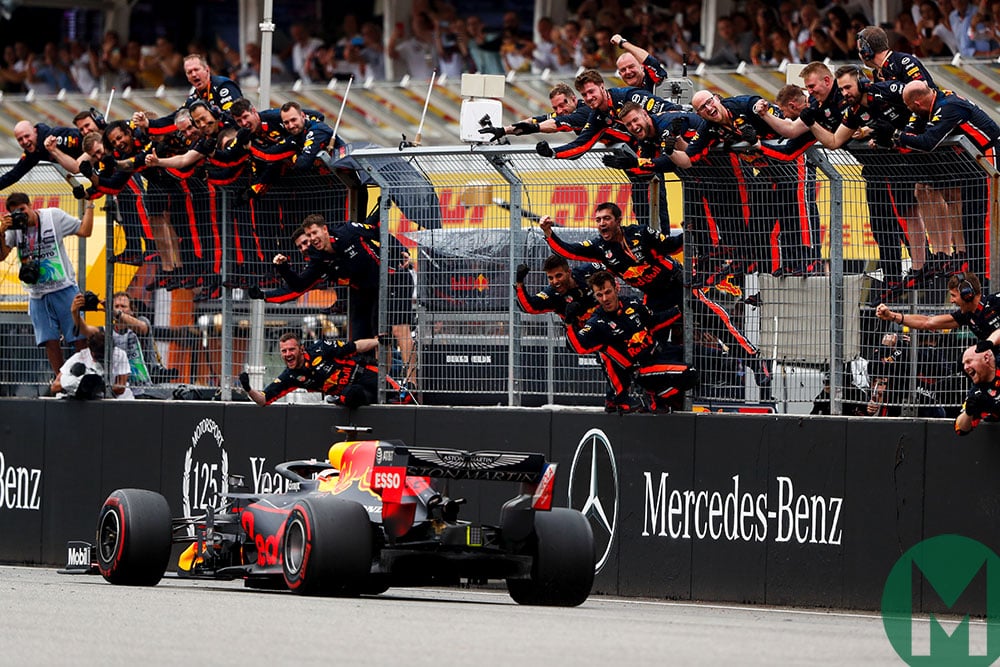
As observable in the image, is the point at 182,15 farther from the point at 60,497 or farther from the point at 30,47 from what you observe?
the point at 60,497

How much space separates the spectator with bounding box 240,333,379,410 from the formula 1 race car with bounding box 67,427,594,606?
2653mm

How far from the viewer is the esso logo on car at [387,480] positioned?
11461mm

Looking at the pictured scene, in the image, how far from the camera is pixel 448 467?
1145 centimetres

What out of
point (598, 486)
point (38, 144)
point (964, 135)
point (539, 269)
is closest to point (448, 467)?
point (598, 486)

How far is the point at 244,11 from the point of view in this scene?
29.2 metres

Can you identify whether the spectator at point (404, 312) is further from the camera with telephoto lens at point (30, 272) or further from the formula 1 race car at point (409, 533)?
the camera with telephoto lens at point (30, 272)

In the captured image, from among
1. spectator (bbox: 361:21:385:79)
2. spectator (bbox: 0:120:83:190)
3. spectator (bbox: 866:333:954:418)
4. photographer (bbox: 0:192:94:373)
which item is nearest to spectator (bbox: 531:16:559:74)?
spectator (bbox: 361:21:385:79)

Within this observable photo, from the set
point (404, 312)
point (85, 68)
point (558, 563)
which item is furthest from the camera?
point (85, 68)

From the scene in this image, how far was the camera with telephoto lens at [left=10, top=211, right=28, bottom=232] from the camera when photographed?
16.3 m

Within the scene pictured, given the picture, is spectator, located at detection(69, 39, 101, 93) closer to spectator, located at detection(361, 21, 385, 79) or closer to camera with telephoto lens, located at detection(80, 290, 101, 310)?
spectator, located at detection(361, 21, 385, 79)

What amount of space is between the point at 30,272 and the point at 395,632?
7606 millimetres

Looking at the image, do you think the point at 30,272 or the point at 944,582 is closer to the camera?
the point at 944,582

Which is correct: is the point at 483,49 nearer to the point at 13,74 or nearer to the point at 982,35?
the point at 982,35

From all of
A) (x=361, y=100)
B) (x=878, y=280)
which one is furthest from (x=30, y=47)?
(x=878, y=280)
